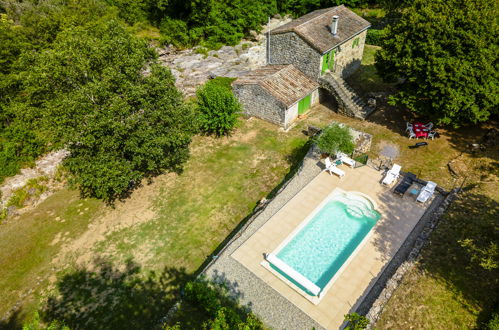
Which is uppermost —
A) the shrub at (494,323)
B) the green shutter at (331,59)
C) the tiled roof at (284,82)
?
the green shutter at (331,59)

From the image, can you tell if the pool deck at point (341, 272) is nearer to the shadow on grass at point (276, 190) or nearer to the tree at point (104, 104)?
the shadow on grass at point (276, 190)

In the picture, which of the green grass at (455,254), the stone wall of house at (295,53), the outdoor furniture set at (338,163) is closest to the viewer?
the green grass at (455,254)

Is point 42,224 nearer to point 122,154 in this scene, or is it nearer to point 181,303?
point 122,154

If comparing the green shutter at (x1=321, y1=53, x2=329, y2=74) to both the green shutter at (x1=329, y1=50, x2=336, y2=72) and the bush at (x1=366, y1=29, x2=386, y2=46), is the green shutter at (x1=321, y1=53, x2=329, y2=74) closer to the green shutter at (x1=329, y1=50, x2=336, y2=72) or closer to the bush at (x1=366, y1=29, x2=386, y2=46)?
the green shutter at (x1=329, y1=50, x2=336, y2=72)

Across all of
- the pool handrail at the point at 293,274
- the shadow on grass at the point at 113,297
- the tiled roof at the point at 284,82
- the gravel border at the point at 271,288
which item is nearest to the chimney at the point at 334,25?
the tiled roof at the point at 284,82

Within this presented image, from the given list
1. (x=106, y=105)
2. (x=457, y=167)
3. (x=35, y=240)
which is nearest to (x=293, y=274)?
(x=106, y=105)

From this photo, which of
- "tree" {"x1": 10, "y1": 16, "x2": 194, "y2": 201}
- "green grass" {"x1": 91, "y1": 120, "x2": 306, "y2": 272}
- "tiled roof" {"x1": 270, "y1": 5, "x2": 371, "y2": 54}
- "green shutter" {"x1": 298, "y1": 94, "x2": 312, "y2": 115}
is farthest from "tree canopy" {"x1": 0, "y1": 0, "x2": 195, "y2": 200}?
"tiled roof" {"x1": 270, "y1": 5, "x2": 371, "y2": 54}

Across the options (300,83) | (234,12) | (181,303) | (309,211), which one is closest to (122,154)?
(181,303)
